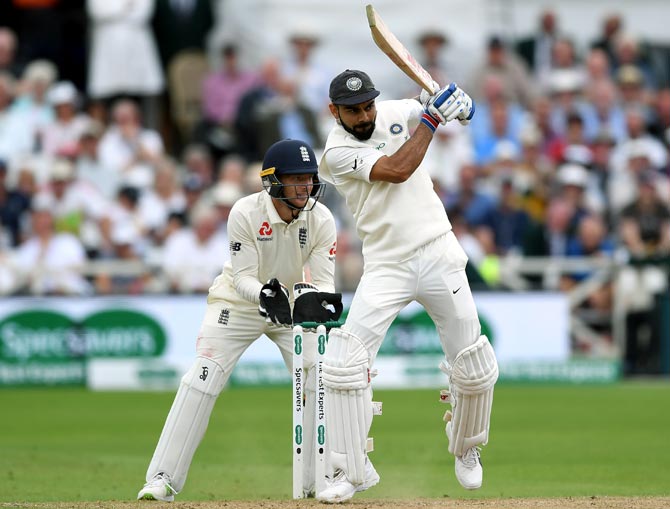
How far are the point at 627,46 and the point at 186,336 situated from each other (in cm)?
692

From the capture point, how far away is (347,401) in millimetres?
7168

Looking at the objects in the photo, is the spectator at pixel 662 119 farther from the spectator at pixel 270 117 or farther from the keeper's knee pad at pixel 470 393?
the keeper's knee pad at pixel 470 393

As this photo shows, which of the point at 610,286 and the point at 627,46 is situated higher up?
the point at 627,46

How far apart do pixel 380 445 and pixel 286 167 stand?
12.0 ft

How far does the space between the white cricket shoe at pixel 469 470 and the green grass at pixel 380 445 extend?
0.88 feet

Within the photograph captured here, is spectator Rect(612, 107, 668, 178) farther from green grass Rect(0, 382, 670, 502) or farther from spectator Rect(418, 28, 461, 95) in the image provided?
green grass Rect(0, 382, 670, 502)

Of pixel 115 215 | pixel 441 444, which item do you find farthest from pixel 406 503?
pixel 115 215

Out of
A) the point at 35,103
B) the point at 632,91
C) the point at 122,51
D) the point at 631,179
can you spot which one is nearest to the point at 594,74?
the point at 632,91

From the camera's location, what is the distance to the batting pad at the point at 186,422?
7.57 meters

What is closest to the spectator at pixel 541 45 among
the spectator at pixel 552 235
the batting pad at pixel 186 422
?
the spectator at pixel 552 235

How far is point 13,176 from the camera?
1586 cm

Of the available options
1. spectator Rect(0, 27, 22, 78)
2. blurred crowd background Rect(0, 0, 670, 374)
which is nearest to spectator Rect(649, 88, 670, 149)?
blurred crowd background Rect(0, 0, 670, 374)

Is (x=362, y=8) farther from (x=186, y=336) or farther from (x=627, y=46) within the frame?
(x=186, y=336)

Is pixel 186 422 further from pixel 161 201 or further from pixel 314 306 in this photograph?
pixel 161 201
